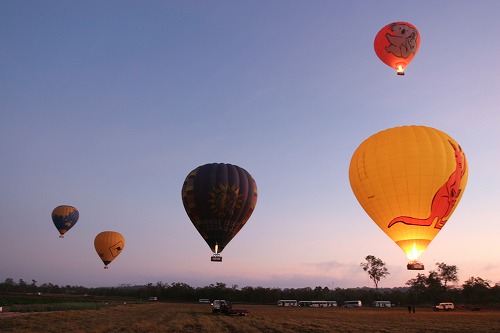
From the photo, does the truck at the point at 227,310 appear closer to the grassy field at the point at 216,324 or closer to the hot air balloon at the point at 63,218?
the grassy field at the point at 216,324

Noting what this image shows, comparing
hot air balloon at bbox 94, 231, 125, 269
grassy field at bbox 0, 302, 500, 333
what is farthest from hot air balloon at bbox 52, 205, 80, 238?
grassy field at bbox 0, 302, 500, 333

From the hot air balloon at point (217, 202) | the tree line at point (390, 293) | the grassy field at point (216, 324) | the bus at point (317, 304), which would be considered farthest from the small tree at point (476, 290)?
the hot air balloon at point (217, 202)

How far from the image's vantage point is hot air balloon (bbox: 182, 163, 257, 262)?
4016 cm

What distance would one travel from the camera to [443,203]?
27.8 meters

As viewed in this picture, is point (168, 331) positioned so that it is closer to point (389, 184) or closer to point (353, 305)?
point (389, 184)

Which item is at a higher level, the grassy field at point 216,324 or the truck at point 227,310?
the truck at point 227,310

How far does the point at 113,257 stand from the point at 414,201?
2579 inches

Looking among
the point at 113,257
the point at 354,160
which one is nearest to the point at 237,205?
the point at 354,160

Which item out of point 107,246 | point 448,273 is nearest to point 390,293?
point 448,273

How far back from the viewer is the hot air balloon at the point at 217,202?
40.2 m

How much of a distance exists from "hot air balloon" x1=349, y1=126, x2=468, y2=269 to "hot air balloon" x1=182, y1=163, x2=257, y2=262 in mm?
15143

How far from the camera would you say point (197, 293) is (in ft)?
427

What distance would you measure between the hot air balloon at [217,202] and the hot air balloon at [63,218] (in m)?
42.1

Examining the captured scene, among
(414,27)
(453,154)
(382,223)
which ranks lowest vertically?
(382,223)
